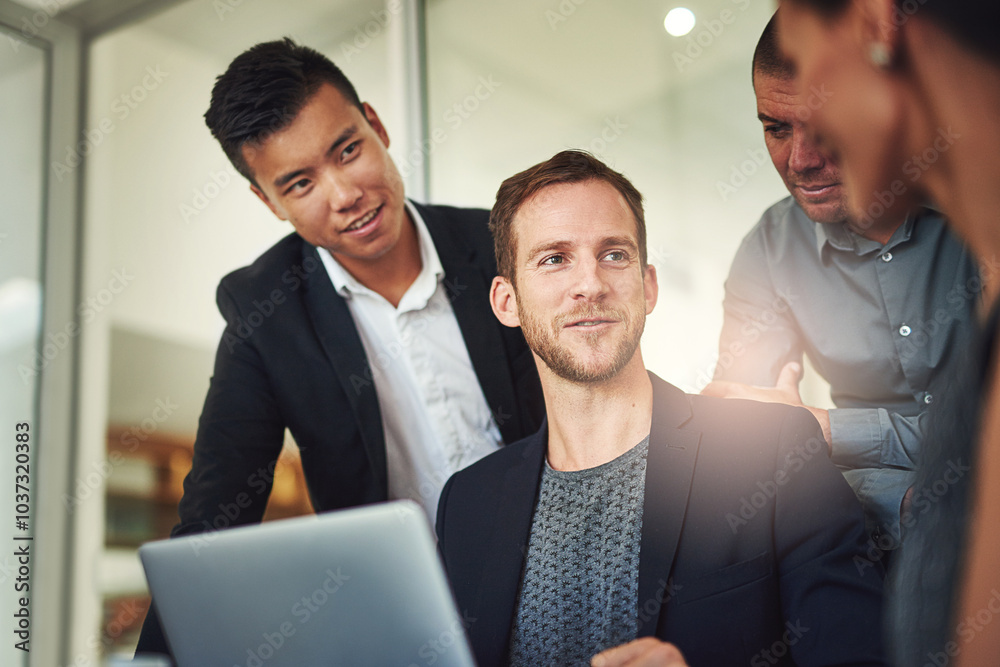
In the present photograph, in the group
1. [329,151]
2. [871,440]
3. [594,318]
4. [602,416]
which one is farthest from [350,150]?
[871,440]

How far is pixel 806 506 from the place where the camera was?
160 centimetres

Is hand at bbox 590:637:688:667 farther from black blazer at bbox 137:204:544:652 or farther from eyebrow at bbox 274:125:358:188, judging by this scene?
eyebrow at bbox 274:125:358:188

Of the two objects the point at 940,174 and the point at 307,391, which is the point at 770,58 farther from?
the point at 307,391

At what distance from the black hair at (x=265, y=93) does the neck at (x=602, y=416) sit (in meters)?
1.13

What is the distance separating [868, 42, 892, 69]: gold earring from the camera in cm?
89

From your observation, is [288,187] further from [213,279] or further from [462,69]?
[213,279]

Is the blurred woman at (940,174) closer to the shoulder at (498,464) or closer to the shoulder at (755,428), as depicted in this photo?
the shoulder at (755,428)

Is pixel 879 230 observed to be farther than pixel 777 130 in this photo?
No

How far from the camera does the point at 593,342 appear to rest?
1879 millimetres

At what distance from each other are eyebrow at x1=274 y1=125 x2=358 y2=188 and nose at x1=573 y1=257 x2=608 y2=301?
Result: 89 centimetres

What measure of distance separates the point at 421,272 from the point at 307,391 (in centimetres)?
50

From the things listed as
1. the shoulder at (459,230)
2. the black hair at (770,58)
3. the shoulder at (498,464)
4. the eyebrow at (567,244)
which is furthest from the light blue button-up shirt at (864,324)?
the shoulder at (459,230)

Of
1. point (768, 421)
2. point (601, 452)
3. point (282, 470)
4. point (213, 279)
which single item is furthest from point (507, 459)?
point (213, 279)

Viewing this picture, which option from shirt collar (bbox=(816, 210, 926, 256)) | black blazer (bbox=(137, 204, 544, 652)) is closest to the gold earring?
shirt collar (bbox=(816, 210, 926, 256))
